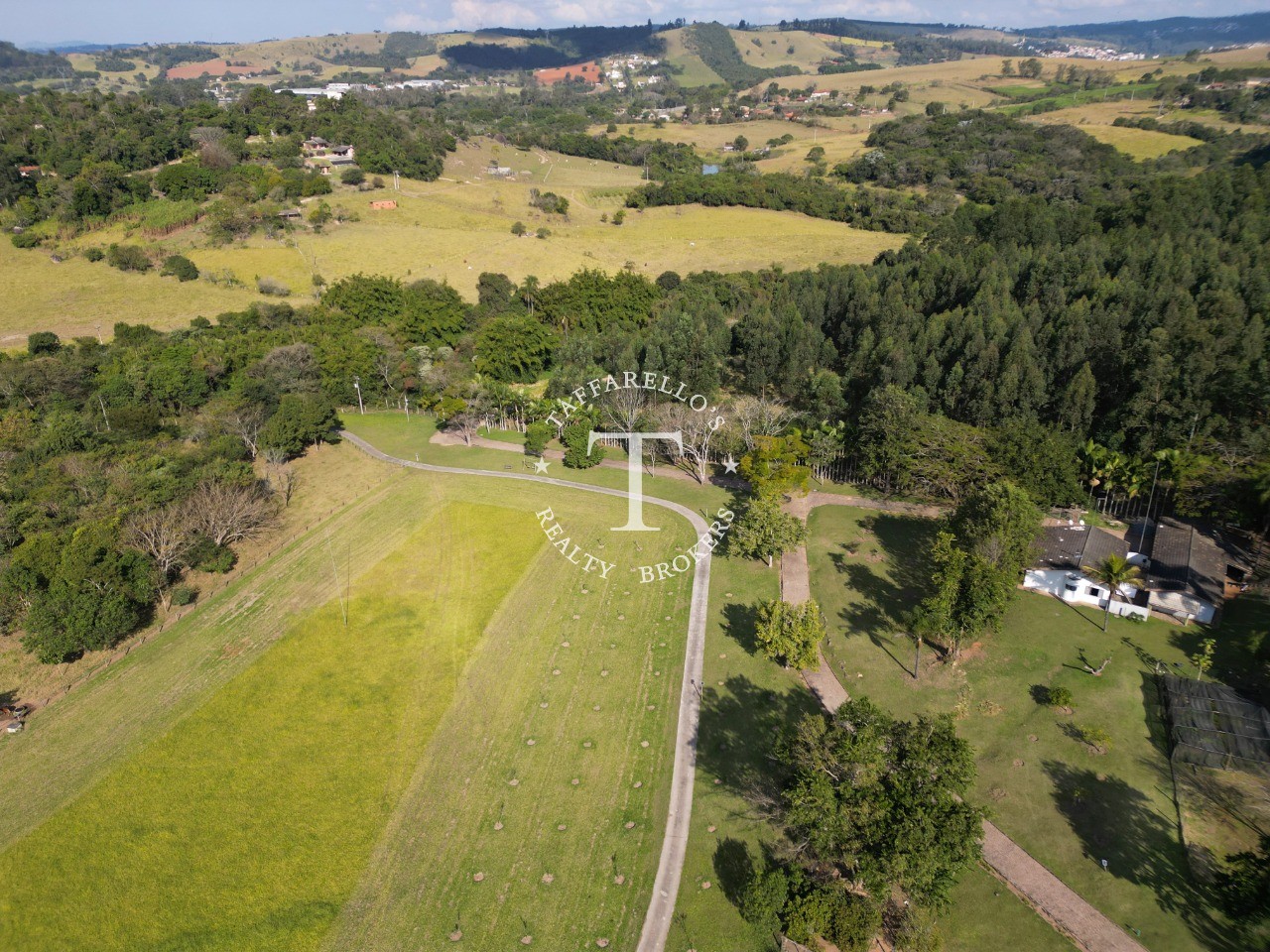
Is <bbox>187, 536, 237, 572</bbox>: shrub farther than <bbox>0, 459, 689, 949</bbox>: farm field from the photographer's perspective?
Yes

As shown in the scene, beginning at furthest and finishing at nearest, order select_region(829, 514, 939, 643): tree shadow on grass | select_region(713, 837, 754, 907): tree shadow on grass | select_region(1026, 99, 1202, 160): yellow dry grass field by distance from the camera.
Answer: select_region(1026, 99, 1202, 160): yellow dry grass field
select_region(829, 514, 939, 643): tree shadow on grass
select_region(713, 837, 754, 907): tree shadow on grass

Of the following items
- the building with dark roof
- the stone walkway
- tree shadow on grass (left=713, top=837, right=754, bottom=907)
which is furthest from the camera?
the building with dark roof

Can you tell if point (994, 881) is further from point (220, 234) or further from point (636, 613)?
point (220, 234)

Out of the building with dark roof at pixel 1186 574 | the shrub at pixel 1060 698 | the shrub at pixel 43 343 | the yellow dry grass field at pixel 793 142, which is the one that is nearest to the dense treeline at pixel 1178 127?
the yellow dry grass field at pixel 793 142

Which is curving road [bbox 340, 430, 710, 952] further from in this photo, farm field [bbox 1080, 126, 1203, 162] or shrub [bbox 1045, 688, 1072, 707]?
farm field [bbox 1080, 126, 1203, 162]

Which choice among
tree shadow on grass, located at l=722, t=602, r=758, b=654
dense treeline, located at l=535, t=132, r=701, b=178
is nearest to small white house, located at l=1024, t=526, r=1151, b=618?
tree shadow on grass, located at l=722, t=602, r=758, b=654

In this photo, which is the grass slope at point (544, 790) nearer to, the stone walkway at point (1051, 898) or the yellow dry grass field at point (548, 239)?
the stone walkway at point (1051, 898)
